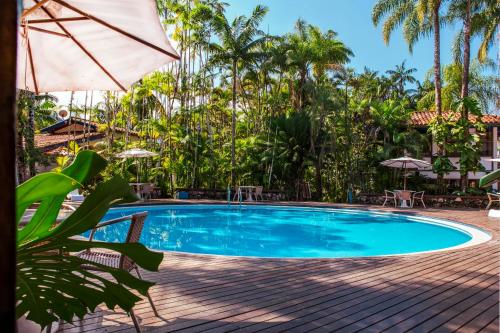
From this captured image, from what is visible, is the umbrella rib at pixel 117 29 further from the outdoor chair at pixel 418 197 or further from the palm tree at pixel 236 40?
the palm tree at pixel 236 40

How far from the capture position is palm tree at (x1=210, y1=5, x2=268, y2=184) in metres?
17.9

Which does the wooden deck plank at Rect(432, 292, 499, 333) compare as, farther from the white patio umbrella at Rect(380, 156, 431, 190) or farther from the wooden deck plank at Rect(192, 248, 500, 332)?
the white patio umbrella at Rect(380, 156, 431, 190)

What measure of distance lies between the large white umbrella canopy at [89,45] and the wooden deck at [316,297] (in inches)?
83.1

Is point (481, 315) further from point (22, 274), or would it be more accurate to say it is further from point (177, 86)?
point (177, 86)

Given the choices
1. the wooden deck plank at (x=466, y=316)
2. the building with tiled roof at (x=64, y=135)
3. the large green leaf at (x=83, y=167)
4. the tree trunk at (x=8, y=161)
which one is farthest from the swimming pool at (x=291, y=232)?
the building with tiled roof at (x=64, y=135)

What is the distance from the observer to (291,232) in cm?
1059

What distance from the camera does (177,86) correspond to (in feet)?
61.1

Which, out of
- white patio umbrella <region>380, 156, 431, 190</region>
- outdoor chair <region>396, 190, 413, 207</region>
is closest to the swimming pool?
outdoor chair <region>396, 190, 413, 207</region>

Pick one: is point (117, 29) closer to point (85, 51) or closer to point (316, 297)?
point (85, 51)

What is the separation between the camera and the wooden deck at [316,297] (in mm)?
2852

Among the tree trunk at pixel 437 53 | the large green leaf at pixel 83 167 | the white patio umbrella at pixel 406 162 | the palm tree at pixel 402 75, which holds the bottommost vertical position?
the large green leaf at pixel 83 167

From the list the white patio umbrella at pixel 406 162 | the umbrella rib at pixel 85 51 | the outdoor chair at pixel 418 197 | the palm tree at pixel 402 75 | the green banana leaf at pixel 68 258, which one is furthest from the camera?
the palm tree at pixel 402 75

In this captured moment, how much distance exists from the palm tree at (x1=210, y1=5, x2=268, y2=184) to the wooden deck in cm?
1303

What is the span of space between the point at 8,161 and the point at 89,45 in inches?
139
